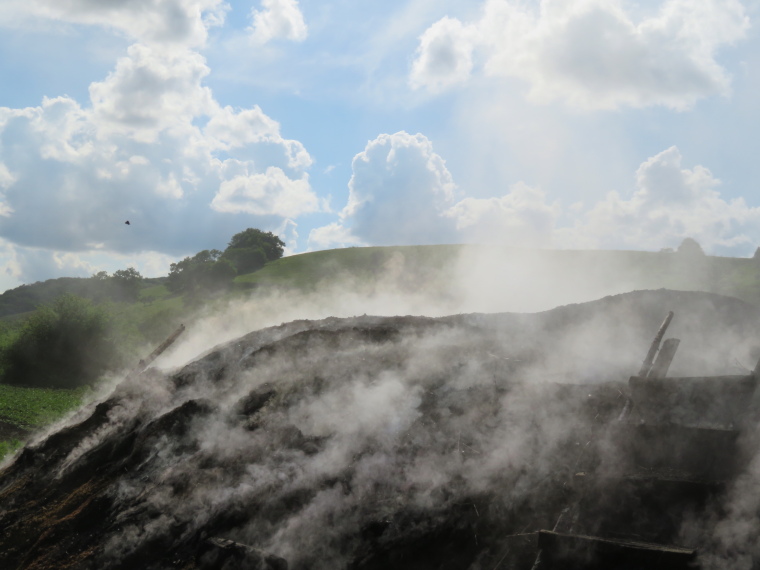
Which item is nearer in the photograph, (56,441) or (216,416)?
(216,416)

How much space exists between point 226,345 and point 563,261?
4475cm

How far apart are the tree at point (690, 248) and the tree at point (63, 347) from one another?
174ft

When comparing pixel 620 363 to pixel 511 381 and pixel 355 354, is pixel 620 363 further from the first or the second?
pixel 355 354

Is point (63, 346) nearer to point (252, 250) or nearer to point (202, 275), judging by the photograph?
point (202, 275)

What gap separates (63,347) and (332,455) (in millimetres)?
46317

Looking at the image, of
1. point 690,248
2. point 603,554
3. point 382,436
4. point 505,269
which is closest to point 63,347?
point 505,269

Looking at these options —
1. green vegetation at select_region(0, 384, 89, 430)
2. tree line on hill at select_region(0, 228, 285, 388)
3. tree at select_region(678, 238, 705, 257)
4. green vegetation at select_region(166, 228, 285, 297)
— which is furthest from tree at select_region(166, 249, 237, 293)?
tree at select_region(678, 238, 705, 257)

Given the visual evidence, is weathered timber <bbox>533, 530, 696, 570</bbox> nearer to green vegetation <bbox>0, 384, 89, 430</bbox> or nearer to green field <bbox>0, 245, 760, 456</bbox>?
green vegetation <bbox>0, 384, 89, 430</bbox>

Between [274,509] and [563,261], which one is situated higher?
[563,261]

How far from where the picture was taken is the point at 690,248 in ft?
183

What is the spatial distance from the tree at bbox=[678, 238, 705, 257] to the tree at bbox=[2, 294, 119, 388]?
52938 millimetres

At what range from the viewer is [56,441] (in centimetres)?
1480

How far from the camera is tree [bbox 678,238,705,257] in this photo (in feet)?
181

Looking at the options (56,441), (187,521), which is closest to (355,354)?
(187,521)
